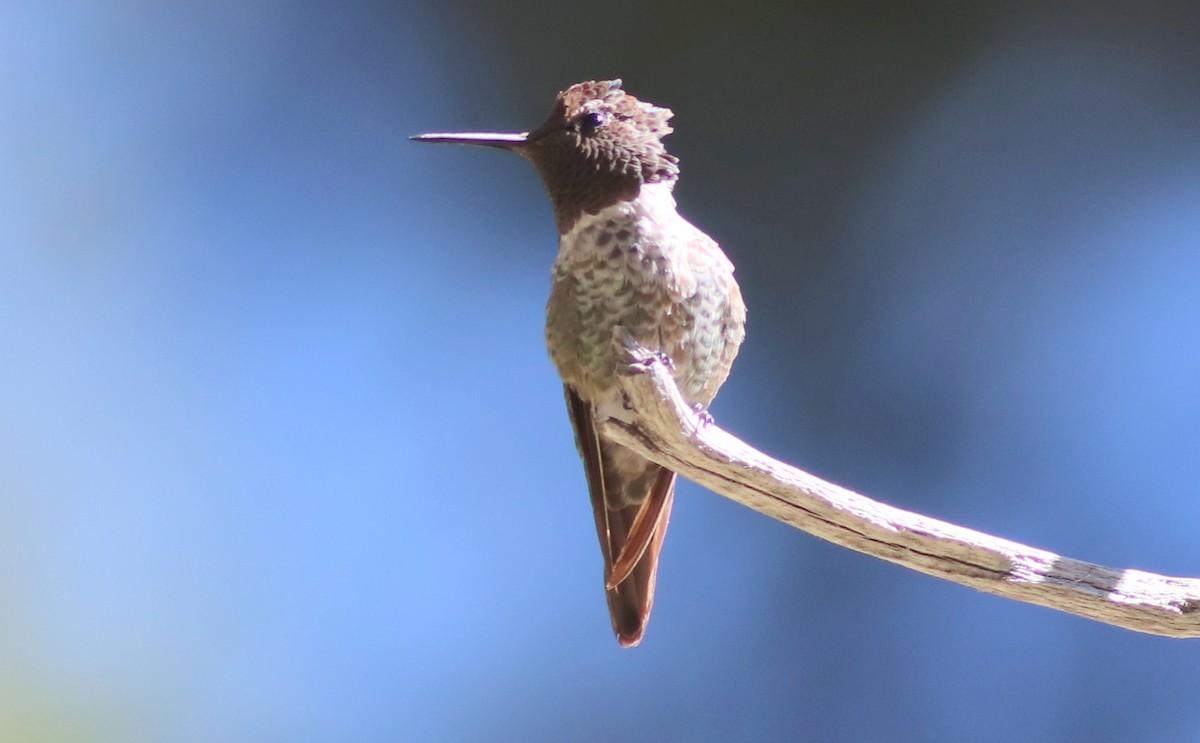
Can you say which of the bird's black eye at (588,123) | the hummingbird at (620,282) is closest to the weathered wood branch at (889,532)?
the hummingbird at (620,282)

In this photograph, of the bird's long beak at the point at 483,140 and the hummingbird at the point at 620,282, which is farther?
the bird's long beak at the point at 483,140

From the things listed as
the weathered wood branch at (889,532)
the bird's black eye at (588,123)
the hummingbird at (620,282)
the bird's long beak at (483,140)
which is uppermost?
the bird's black eye at (588,123)

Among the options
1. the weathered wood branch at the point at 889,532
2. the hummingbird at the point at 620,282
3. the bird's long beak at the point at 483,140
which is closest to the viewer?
the weathered wood branch at the point at 889,532

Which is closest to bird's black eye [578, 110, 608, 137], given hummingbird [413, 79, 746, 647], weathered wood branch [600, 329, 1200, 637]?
hummingbird [413, 79, 746, 647]

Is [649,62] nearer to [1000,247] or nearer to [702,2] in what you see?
A: [702,2]

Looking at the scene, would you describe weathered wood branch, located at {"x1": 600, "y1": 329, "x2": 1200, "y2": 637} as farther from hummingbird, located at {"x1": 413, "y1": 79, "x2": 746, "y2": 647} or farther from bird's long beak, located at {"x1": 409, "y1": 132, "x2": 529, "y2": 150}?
bird's long beak, located at {"x1": 409, "y1": 132, "x2": 529, "y2": 150}

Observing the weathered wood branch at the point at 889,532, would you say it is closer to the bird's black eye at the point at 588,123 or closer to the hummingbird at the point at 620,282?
the hummingbird at the point at 620,282
